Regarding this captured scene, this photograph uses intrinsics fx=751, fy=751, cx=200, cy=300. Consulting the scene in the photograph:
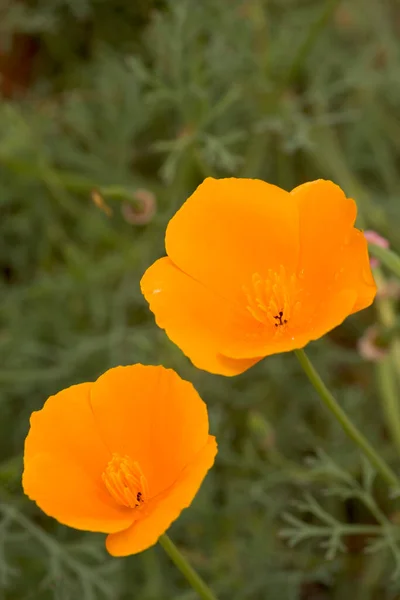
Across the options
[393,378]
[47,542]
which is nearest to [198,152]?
[393,378]

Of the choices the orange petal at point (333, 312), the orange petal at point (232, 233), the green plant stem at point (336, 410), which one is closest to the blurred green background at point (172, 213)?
the green plant stem at point (336, 410)

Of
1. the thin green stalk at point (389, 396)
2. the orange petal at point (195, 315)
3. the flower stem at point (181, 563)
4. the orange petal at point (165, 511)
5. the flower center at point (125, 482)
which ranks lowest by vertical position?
the thin green stalk at point (389, 396)

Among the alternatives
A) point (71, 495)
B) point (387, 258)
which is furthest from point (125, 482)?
point (387, 258)

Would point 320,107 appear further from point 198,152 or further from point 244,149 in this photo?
point 198,152

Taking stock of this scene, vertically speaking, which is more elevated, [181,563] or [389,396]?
[181,563]

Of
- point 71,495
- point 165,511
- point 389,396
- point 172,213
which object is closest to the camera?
point 165,511

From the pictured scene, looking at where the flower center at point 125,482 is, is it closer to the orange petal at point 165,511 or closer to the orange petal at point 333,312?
the orange petal at point 165,511

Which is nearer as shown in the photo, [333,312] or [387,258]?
[333,312]

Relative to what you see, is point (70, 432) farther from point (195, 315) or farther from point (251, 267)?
point (251, 267)
